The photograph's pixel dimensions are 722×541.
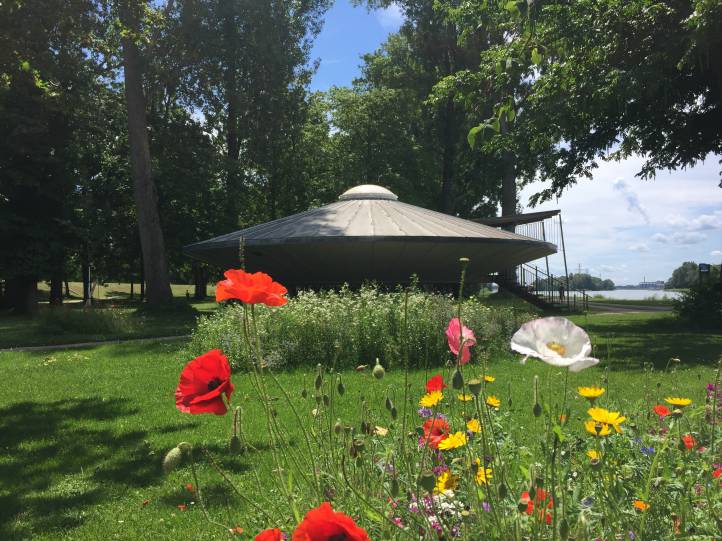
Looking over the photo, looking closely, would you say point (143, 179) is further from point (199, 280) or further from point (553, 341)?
point (199, 280)

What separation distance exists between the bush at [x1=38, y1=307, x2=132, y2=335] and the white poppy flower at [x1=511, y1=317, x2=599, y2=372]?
565 inches

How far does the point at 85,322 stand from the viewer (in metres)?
14.6

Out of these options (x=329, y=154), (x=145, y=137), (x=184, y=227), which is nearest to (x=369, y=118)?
(x=329, y=154)

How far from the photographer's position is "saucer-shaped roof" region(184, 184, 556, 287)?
1438 cm

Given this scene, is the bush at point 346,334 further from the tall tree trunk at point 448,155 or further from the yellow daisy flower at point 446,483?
the tall tree trunk at point 448,155

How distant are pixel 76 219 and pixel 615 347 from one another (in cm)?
2039

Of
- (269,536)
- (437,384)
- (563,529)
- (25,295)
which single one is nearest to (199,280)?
(25,295)

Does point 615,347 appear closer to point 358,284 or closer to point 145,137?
point 358,284

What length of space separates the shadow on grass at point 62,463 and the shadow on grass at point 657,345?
4923mm

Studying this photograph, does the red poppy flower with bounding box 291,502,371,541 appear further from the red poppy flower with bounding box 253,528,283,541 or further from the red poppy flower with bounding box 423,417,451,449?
the red poppy flower with bounding box 423,417,451,449

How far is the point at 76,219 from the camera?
2284cm

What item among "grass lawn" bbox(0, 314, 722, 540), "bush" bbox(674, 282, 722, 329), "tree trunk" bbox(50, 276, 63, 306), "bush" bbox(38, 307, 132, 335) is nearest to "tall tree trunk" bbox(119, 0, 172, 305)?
"bush" bbox(38, 307, 132, 335)

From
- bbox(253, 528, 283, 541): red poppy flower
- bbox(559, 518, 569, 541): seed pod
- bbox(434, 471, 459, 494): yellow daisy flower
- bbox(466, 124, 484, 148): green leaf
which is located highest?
bbox(466, 124, 484, 148): green leaf

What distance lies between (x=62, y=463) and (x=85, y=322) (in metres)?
11.1
